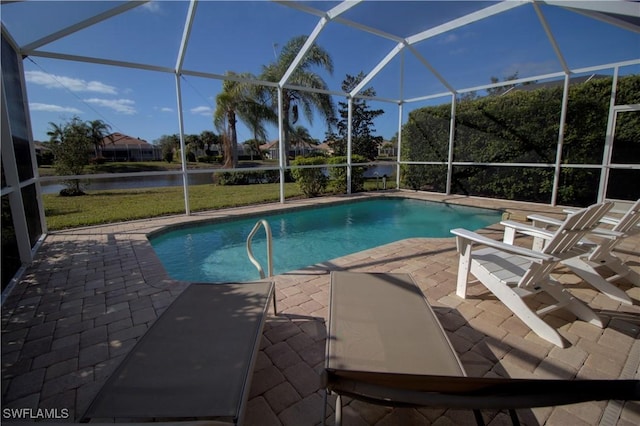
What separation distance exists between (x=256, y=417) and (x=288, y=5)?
6640mm

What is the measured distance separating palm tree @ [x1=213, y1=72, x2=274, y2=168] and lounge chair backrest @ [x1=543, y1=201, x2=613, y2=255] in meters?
14.6

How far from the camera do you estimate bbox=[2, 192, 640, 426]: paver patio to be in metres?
1.94

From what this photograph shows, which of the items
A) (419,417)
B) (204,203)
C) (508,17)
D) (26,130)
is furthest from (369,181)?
(419,417)

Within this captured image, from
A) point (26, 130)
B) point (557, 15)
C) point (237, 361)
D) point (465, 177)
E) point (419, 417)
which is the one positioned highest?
point (557, 15)

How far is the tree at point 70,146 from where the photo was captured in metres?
10.8

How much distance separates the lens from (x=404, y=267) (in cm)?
438

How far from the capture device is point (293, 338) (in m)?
2.68

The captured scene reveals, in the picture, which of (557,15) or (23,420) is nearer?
(23,420)

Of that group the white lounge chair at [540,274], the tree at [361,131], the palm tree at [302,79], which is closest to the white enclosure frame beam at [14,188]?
the white lounge chair at [540,274]

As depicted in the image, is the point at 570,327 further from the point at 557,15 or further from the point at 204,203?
the point at 204,203

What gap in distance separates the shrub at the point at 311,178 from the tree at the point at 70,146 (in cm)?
786

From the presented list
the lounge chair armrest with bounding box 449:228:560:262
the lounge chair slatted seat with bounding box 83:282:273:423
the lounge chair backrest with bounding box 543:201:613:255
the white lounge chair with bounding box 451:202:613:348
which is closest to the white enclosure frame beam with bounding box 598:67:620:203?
the white lounge chair with bounding box 451:202:613:348

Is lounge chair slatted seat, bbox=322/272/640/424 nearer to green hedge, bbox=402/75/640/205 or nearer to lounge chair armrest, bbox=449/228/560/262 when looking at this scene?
lounge chair armrest, bbox=449/228/560/262

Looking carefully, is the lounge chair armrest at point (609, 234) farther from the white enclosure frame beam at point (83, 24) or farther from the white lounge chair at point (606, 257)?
the white enclosure frame beam at point (83, 24)
